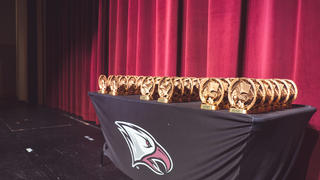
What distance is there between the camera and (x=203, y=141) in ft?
2.98

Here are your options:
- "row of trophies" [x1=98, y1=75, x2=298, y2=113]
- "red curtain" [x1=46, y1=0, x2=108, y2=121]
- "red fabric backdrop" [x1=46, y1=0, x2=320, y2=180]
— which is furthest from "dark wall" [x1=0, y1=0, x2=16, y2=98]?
"row of trophies" [x1=98, y1=75, x2=298, y2=113]

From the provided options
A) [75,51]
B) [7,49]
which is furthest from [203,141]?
[7,49]

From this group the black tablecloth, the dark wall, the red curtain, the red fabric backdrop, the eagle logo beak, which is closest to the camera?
the black tablecloth

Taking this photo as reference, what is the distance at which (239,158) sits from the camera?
77 centimetres

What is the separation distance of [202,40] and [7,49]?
23.3 ft

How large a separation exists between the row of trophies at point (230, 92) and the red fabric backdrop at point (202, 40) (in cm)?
35

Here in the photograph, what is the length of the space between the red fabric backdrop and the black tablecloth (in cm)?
42

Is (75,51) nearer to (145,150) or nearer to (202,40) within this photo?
(202,40)

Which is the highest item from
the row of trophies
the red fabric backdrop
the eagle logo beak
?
the red fabric backdrop

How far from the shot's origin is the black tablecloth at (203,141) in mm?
774

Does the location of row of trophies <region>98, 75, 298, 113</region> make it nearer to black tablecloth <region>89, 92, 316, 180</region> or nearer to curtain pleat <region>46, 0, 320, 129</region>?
black tablecloth <region>89, 92, 316, 180</region>

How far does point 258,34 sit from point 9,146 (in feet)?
7.79

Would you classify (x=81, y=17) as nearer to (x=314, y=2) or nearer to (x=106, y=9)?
(x=106, y=9)

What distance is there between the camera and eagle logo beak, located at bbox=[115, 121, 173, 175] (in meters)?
1.12
